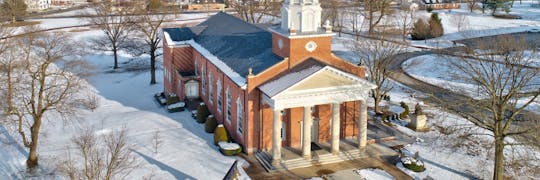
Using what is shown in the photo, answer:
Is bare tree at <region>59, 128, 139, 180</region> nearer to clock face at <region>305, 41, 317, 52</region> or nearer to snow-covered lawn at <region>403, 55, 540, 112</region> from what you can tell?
clock face at <region>305, 41, 317, 52</region>

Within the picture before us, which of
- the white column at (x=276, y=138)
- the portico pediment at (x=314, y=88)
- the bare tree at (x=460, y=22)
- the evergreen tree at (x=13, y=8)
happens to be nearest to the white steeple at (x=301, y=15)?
the portico pediment at (x=314, y=88)

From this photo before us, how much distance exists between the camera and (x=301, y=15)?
3072 centimetres

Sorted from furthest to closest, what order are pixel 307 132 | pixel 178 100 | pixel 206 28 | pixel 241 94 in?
pixel 206 28
pixel 178 100
pixel 241 94
pixel 307 132

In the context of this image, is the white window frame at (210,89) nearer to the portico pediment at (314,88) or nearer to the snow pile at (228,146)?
the snow pile at (228,146)

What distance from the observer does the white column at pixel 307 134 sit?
2952cm

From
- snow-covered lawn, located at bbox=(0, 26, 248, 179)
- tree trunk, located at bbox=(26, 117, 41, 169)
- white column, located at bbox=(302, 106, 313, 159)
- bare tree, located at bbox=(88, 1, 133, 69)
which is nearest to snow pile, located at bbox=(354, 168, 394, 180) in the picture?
white column, located at bbox=(302, 106, 313, 159)

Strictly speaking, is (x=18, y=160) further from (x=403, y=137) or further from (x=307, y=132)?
(x=403, y=137)

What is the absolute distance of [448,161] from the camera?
1219 inches

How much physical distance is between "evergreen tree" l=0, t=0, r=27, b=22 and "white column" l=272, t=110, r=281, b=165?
219ft

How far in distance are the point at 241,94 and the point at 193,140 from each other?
508 centimetres

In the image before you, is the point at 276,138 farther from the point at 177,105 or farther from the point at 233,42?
the point at 177,105

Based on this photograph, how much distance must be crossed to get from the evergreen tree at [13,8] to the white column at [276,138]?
66887 millimetres

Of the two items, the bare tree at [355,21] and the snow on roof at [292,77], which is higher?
the bare tree at [355,21]

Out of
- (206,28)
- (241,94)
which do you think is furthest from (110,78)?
(241,94)
